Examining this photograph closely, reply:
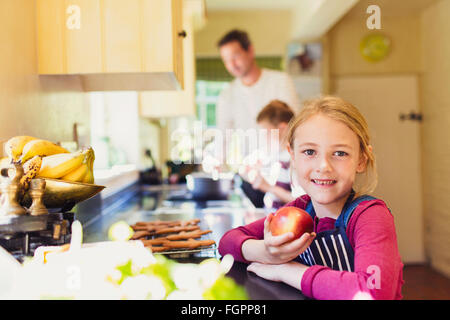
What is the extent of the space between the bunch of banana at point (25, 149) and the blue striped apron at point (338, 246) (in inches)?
21.0

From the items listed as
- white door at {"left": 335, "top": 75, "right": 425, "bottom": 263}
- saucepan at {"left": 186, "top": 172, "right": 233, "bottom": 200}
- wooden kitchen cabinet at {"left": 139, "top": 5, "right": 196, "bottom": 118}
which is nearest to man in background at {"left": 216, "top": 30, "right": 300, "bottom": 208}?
wooden kitchen cabinet at {"left": 139, "top": 5, "right": 196, "bottom": 118}

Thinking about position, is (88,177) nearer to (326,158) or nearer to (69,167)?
(69,167)

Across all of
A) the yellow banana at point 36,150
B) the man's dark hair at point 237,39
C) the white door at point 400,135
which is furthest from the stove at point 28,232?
the white door at point 400,135

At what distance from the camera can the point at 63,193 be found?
722mm

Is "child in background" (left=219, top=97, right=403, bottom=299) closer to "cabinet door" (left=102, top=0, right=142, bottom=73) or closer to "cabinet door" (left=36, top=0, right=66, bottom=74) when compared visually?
"cabinet door" (left=102, top=0, right=142, bottom=73)

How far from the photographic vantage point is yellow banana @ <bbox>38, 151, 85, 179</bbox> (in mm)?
721

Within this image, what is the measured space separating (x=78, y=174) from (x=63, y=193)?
5cm

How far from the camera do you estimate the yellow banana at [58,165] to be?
2.37ft

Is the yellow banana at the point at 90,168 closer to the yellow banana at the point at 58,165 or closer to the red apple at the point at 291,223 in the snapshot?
the yellow banana at the point at 58,165

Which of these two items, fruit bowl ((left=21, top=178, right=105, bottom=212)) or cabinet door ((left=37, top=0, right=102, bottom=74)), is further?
cabinet door ((left=37, top=0, right=102, bottom=74))

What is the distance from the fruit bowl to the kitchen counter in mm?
217

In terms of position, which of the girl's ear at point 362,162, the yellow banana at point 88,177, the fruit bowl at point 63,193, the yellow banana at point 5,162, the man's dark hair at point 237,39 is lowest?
the fruit bowl at point 63,193
